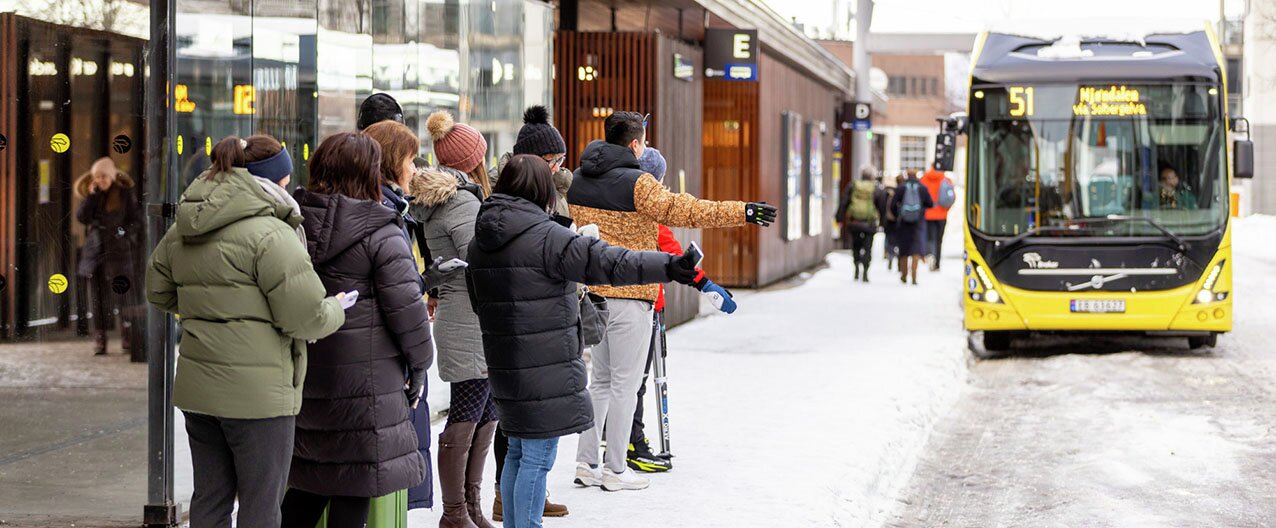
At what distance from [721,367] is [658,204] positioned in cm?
579

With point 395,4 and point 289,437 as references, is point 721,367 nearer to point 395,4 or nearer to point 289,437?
point 395,4

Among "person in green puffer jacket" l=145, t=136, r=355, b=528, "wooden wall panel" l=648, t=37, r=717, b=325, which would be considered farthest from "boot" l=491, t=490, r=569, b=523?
"wooden wall panel" l=648, t=37, r=717, b=325

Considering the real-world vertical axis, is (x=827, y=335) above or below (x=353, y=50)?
below

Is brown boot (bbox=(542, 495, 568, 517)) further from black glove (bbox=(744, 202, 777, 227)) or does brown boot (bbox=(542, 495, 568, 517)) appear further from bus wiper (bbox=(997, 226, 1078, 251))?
bus wiper (bbox=(997, 226, 1078, 251))

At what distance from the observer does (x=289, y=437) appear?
16.2 feet

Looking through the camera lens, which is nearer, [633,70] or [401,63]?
[401,63]

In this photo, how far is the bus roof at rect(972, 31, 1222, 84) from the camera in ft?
46.6

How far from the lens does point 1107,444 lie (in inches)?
374

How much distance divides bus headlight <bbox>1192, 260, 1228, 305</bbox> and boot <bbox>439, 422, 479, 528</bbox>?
9156mm

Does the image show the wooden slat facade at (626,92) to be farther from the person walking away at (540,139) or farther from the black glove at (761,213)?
the black glove at (761,213)

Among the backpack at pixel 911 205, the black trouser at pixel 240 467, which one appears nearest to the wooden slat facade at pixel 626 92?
the backpack at pixel 911 205

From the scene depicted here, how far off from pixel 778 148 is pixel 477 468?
669 inches

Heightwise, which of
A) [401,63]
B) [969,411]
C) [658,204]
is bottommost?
[969,411]

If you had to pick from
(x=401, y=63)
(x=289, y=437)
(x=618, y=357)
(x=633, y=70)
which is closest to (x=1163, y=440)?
(x=618, y=357)
